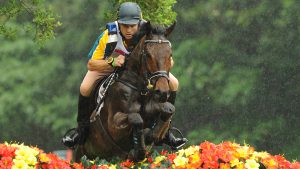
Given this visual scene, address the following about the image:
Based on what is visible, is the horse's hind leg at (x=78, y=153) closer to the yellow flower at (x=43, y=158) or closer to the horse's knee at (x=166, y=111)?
the horse's knee at (x=166, y=111)

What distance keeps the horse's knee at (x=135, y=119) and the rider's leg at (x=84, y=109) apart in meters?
1.36

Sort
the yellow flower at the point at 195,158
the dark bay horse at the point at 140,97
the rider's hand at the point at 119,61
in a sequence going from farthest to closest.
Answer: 1. the rider's hand at the point at 119,61
2. the dark bay horse at the point at 140,97
3. the yellow flower at the point at 195,158

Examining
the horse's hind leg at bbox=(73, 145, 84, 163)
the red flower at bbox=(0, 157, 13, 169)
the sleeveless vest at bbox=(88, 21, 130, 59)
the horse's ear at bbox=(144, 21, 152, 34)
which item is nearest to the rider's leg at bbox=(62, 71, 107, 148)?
the horse's hind leg at bbox=(73, 145, 84, 163)

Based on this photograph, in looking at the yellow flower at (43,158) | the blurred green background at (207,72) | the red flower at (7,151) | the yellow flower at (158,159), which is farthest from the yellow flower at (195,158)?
the blurred green background at (207,72)

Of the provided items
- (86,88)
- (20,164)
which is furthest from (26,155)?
(86,88)

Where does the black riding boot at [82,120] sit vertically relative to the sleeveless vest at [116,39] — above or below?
below

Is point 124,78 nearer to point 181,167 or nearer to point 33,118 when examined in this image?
point 181,167

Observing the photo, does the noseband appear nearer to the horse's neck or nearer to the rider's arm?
the horse's neck

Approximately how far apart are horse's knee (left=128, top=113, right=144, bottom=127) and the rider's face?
1.05 metres

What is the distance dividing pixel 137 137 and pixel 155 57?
1022 millimetres

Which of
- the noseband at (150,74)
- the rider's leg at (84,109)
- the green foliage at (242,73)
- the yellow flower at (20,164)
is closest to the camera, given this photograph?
the yellow flower at (20,164)

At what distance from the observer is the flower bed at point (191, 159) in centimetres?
871

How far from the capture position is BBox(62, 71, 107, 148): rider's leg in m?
11.2

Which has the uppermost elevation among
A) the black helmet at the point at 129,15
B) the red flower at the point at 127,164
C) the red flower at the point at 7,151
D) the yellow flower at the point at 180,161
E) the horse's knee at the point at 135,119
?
the black helmet at the point at 129,15
